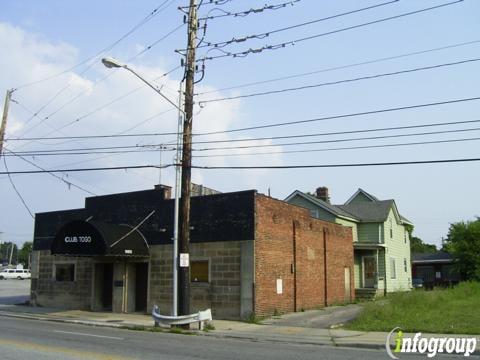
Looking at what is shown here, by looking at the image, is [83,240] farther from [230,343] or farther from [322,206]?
[322,206]

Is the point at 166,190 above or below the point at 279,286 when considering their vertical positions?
above

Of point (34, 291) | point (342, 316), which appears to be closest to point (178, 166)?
point (342, 316)

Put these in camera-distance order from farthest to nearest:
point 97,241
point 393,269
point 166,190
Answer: point 393,269 < point 166,190 < point 97,241

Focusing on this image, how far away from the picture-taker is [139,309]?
25.1m

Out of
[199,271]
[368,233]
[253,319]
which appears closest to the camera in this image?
[253,319]

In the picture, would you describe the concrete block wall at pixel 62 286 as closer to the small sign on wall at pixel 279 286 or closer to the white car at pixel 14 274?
the small sign on wall at pixel 279 286

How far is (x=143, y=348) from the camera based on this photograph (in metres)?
12.9

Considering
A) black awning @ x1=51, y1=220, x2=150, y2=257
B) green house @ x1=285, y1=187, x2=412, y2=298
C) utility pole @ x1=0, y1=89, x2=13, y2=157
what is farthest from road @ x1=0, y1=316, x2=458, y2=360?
green house @ x1=285, y1=187, x2=412, y2=298

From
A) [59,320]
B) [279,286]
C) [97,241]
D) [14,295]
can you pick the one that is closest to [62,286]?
[59,320]

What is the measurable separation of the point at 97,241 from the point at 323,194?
24280mm

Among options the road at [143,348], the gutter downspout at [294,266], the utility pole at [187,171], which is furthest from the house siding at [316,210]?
the road at [143,348]

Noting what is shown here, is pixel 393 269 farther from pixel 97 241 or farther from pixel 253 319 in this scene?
pixel 97 241

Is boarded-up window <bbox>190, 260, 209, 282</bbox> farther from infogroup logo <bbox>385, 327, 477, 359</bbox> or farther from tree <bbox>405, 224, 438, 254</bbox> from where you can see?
tree <bbox>405, 224, 438, 254</bbox>

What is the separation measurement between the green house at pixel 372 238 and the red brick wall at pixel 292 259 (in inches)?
264
